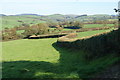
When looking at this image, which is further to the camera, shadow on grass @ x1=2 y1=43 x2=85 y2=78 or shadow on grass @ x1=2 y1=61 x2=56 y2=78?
shadow on grass @ x1=2 y1=61 x2=56 y2=78

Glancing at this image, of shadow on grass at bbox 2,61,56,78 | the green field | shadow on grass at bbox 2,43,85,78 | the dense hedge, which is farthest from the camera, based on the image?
the dense hedge

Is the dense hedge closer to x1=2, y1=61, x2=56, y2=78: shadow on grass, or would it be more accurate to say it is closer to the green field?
the green field

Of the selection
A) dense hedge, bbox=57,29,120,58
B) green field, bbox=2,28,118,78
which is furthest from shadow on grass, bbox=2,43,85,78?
dense hedge, bbox=57,29,120,58

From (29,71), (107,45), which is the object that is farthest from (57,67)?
(107,45)

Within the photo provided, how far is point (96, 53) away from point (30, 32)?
99.0 meters

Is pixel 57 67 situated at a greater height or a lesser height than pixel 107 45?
lesser

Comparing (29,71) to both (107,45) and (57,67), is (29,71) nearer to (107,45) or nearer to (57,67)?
(57,67)

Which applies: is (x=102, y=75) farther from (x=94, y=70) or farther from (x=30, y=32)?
(x=30, y=32)

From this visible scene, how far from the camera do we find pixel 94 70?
42.0 feet

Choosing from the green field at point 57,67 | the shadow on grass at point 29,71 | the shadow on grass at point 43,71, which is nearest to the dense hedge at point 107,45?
the green field at point 57,67

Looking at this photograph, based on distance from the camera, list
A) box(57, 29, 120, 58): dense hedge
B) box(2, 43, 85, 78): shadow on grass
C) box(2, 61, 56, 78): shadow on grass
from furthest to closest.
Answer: box(57, 29, 120, 58): dense hedge < box(2, 61, 56, 78): shadow on grass < box(2, 43, 85, 78): shadow on grass

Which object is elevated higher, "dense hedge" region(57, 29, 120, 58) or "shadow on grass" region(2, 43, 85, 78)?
"dense hedge" region(57, 29, 120, 58)

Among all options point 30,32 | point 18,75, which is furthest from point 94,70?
point 30,32

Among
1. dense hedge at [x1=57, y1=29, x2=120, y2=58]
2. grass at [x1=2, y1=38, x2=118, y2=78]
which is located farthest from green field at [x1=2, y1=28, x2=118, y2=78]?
dense hedge at [x1=57, y1=29, x2=120, y2=58]
